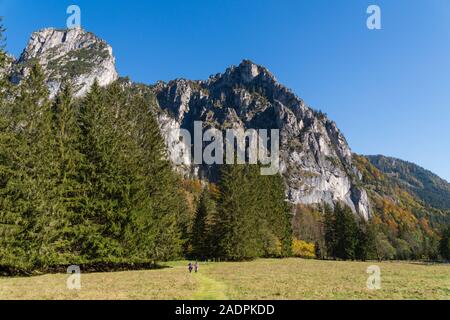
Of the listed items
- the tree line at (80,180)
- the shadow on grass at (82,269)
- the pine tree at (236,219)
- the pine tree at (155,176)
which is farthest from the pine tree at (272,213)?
the shadow on grass at (82,269)

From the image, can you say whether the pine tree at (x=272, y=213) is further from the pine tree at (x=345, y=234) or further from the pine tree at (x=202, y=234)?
Result: the pine tree at (x=345, y=234)

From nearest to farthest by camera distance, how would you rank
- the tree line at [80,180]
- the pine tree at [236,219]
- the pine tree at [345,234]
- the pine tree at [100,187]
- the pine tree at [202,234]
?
the tree line at [80,180], the pine tree at [100,187], the pine tree at [236,219], the pine tree at [202,234], the pine tree at [345,234]

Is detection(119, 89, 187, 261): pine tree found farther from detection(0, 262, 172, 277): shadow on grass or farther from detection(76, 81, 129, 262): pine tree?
detection(76, 81, 129, 262): pine tree

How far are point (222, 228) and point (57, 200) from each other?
106 ft

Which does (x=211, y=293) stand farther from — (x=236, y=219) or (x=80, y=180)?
(x=236, y=219)

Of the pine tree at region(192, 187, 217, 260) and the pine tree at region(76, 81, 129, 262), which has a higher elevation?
the pine tree at region(76, 81, 129, 262)

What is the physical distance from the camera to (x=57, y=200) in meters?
30.4

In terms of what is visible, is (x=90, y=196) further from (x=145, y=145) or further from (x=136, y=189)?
(x=145, y=145)

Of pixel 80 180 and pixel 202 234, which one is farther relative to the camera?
pixel 202 234

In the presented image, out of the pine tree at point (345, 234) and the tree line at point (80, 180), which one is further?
the pine tree at point (345, 234)

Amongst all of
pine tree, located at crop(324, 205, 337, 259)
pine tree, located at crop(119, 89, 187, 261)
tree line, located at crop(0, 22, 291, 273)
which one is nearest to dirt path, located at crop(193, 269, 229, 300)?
tree line, located at crop(0, 22, 291, 273)

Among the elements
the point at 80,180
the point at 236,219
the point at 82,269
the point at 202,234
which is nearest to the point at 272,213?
the point at 202,234
